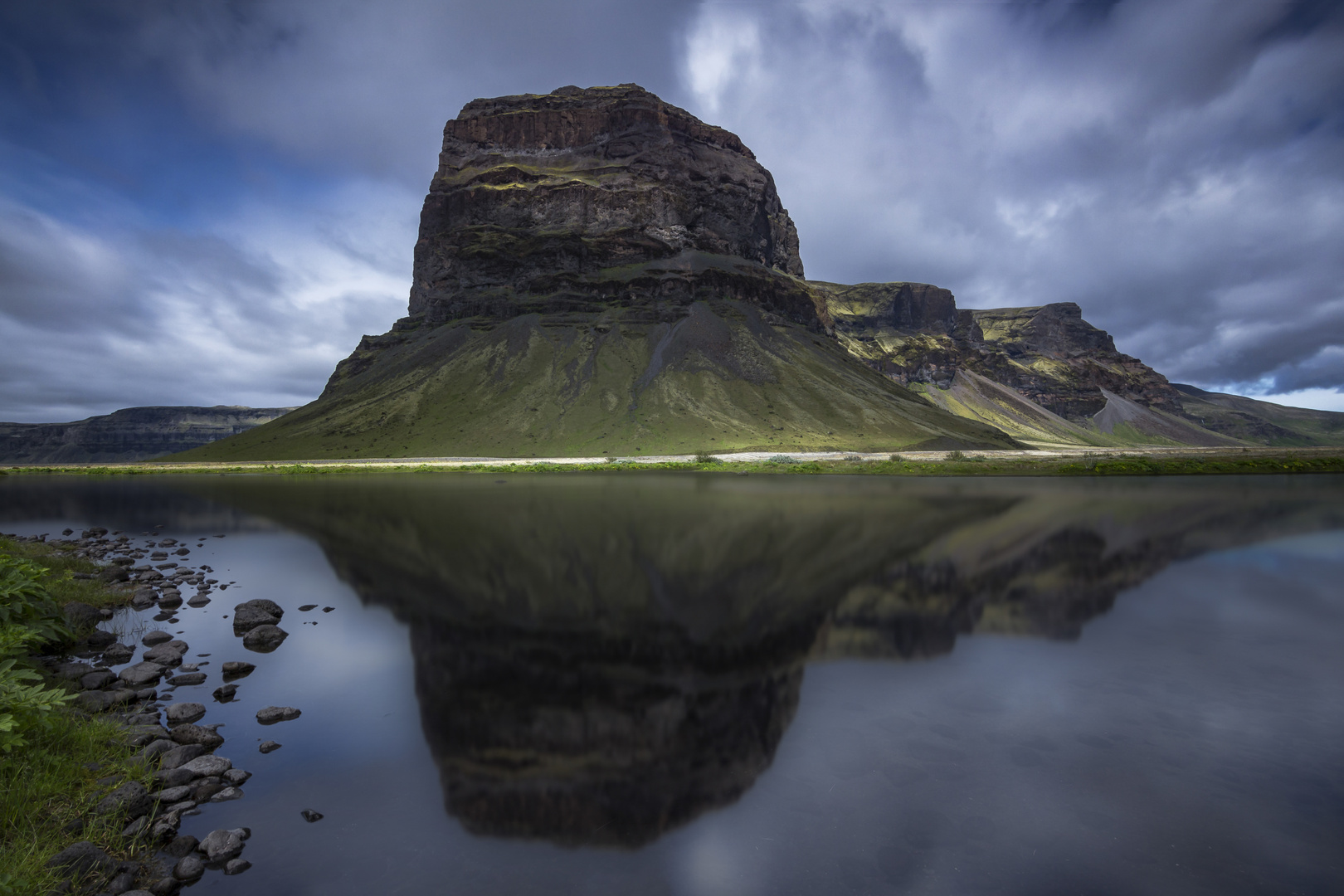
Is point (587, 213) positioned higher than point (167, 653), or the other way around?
point (587, 213)

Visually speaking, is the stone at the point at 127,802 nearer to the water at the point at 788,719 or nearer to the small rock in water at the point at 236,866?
the water at the point at 788,719

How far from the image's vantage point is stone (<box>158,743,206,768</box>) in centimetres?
757

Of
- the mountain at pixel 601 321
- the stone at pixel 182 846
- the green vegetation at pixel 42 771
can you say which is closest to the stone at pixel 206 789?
the green vegetation at pixel 42 771

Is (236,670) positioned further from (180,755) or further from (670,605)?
(670,605)

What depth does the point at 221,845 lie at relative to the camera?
19.6ft

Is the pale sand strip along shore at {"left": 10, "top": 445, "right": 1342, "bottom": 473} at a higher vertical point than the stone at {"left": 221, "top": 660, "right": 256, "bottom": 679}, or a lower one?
higher

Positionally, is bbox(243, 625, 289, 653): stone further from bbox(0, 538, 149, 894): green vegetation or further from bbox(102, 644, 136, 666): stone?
bbox(0, 538, 149, 894): green vegetation

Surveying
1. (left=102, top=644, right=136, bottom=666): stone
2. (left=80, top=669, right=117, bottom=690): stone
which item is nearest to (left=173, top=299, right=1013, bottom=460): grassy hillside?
(left=102, top=644, right=136, bottom=666): stone

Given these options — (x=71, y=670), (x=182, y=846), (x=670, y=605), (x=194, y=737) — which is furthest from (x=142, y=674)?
(x=670, y=605)

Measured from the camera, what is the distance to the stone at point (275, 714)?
30.2 ft

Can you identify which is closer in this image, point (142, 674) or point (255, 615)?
point (142, 674)

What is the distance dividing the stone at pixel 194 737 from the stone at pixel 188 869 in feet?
9.91

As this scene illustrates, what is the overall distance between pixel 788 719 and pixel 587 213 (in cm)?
15526

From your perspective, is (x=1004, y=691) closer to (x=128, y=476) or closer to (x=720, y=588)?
(x=720, y=588)
